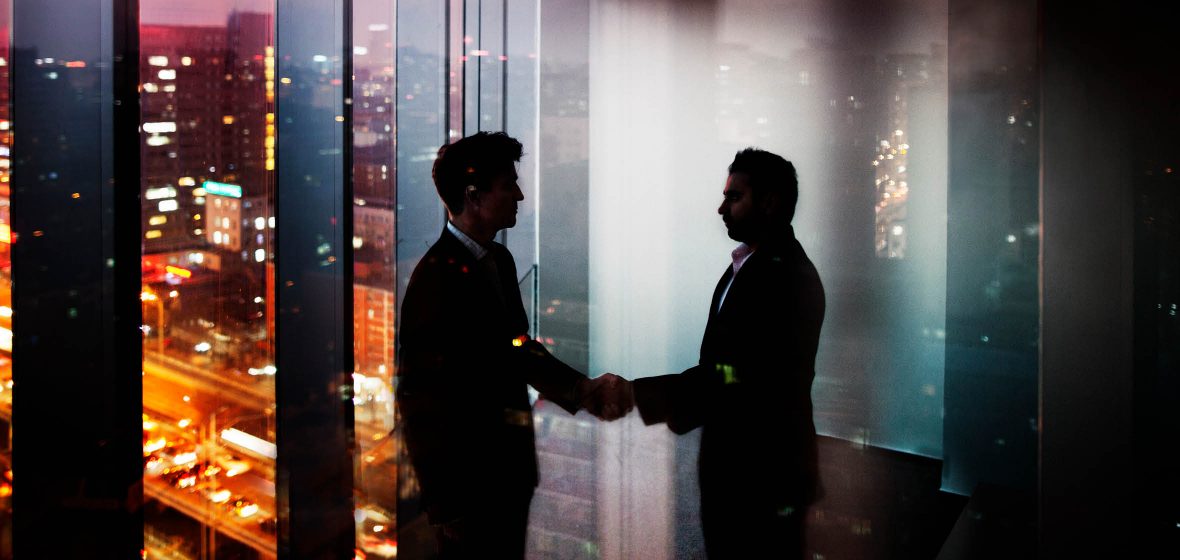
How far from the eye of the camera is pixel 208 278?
1.35m

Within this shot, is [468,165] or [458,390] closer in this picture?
[458,390]

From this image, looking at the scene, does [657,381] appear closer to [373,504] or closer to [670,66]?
[373,504]

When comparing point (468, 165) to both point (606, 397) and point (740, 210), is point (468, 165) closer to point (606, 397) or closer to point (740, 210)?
point (740, 210)

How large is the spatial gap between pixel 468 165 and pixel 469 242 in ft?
0.81

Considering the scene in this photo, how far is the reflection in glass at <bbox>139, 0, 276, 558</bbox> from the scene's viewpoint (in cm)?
120

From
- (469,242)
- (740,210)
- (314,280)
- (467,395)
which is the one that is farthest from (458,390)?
(740,210)

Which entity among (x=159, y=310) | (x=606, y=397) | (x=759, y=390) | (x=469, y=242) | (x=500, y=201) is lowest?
(x=606, y=397)

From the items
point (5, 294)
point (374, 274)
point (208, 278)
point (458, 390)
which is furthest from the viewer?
point (374, 274)

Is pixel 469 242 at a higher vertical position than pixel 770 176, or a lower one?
lower

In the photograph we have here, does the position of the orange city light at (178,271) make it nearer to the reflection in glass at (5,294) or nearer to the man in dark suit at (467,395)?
the reflection in glass at (5,294)

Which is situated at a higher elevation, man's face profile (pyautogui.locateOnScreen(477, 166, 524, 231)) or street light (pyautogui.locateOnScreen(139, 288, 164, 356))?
man's face profile (pyautogui.locateOnScreen(477, 166, 524, 231))

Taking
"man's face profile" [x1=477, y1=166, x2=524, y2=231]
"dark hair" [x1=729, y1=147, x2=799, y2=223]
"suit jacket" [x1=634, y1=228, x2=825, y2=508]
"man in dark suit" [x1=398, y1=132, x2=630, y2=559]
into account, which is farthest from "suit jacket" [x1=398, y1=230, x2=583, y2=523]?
"dark hair" [x1=729, y1=147, x2=799, y2=223]

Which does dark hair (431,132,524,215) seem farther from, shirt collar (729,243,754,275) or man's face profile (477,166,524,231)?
shirt collar (729,243,754,275)

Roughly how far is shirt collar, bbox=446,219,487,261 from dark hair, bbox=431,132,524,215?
11cm
